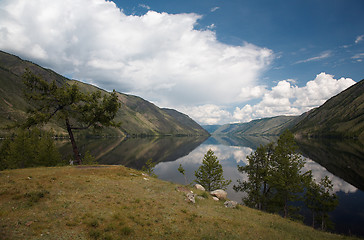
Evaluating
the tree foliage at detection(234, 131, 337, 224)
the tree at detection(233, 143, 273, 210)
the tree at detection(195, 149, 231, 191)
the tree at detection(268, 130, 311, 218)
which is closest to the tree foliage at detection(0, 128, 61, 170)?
the tree at detection(195, 149, 231, 191)

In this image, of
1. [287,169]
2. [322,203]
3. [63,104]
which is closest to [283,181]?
[287,169]

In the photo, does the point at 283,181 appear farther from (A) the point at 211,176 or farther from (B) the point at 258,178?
(A) the point at 211,176

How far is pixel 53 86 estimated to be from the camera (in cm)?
3394

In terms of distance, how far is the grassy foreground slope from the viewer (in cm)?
1199

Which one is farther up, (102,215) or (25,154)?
(102,215)

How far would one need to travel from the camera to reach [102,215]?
47.7ft

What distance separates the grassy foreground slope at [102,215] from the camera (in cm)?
1199

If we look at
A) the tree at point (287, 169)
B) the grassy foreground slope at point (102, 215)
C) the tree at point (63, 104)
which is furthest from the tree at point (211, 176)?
the tree at point (63, 104)

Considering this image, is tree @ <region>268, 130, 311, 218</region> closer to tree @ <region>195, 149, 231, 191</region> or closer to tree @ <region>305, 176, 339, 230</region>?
tree @ <region>305, 176, 339, 230</region>

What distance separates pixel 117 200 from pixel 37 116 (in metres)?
25.0

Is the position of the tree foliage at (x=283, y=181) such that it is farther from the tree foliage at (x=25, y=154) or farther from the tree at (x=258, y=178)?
the tree foliage at (x=25, y=154)

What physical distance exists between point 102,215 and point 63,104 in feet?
92.0

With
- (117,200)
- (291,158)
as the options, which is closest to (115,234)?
(117,200)

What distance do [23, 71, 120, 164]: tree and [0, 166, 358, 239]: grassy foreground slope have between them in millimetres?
14101
